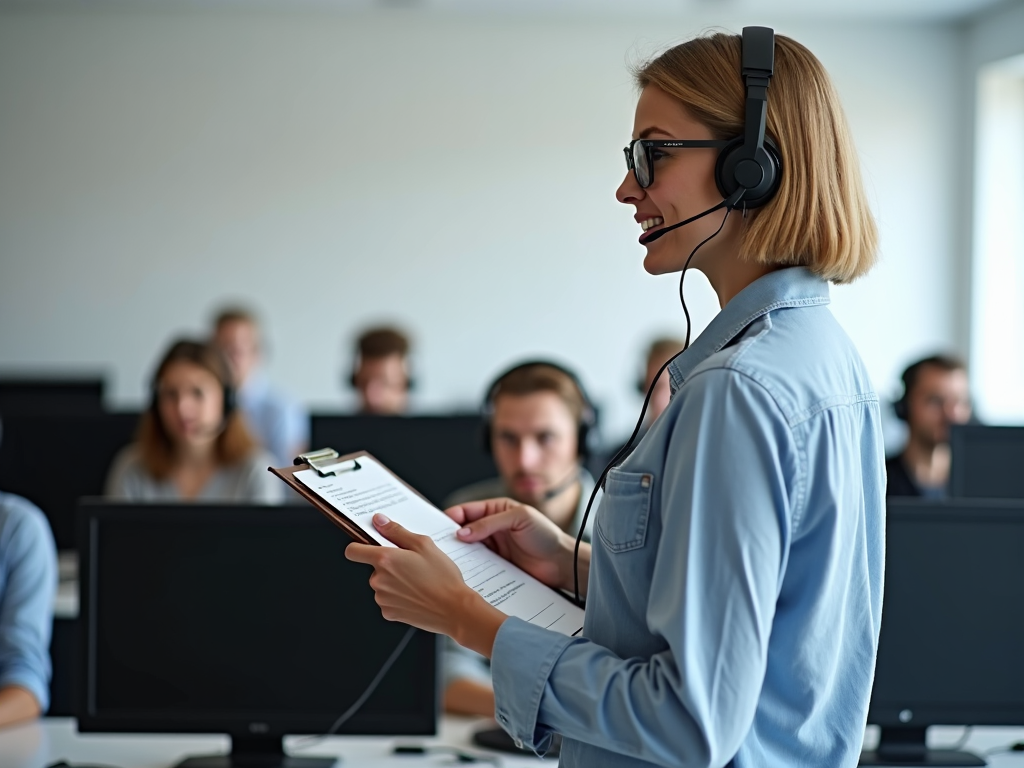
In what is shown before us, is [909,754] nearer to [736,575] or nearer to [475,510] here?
[475,510]

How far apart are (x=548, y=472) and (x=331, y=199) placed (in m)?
3.80

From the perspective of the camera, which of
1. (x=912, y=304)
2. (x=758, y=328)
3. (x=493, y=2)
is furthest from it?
(x=912, y=304)

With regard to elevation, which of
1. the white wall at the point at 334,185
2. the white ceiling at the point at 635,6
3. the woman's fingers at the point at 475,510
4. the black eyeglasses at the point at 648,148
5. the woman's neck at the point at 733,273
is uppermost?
the white ceiling at the point at 635,6

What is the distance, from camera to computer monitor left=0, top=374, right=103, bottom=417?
4059mm

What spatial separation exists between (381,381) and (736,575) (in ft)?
10.6

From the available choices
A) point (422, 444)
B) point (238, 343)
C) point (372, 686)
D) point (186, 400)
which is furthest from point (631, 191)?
point (238, 343)

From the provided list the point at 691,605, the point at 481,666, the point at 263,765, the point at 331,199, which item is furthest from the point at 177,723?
the point at 331,199

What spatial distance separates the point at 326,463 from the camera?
130 cm

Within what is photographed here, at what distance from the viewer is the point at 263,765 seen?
5.74ft

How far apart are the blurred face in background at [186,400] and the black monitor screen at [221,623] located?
5.40ft

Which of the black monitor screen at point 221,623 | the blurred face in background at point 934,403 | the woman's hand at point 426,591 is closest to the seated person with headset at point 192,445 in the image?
the black monitor screen at point 221,623

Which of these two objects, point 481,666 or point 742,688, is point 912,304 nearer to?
point 481,666

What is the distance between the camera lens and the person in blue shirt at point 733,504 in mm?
925

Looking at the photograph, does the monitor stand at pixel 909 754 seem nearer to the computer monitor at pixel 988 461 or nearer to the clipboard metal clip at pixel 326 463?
the computer monitor at pixel 988 461
